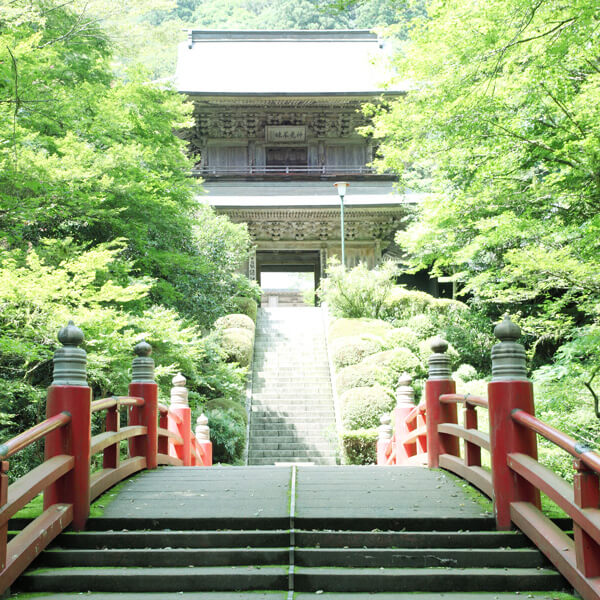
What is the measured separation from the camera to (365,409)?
14.7 m

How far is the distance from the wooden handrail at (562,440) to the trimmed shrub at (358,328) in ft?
45.2

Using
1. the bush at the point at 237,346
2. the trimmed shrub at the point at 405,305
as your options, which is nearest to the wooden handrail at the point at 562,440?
the bush at the point at 237,346

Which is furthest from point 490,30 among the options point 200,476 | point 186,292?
point 186,292

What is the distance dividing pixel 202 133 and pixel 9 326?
58.8ft

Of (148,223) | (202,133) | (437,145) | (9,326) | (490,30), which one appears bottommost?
(9,326)

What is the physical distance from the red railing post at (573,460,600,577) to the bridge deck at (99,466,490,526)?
1125 millimetres

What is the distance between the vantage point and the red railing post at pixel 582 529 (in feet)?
12.4

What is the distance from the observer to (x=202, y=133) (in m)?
26.6

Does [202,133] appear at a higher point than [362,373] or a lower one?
higher

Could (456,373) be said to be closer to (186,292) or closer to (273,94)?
(186,292)

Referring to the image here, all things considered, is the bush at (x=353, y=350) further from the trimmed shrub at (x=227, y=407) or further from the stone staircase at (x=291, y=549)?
the stone staircase at (x=291, y=549)

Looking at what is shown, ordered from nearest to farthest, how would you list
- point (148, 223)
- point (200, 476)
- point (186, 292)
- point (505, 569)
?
1. point (505, 569)
2. point (200, 476)
3. point (148, 223)
4. point (186, 292)

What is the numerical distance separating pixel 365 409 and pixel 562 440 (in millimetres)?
10746

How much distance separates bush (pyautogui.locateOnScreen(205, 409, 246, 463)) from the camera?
45.8 ft
